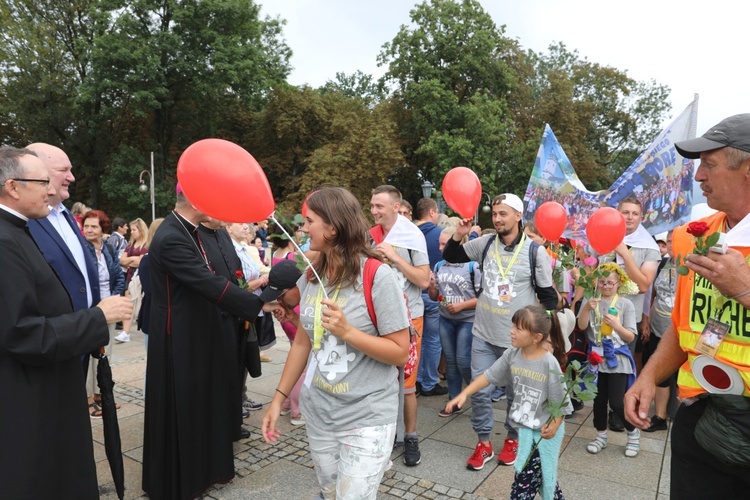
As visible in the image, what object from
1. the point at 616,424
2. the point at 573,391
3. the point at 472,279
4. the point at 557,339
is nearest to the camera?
the point at 573,391

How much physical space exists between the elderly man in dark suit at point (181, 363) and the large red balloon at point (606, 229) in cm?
295

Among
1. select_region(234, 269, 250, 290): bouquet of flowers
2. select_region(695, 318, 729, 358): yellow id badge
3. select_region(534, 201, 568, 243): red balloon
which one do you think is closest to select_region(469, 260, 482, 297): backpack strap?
select_region(534, 201, 568, 243): red balloon

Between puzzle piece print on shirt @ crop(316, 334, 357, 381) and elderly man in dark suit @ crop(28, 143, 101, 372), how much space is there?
1.55 meters

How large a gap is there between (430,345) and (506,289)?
188 centimetres

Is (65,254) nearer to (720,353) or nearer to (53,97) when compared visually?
(720,353)

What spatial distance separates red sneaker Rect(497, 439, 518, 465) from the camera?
3.93 metres

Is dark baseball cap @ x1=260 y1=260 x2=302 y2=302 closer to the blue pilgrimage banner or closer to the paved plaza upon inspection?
the paved plaza

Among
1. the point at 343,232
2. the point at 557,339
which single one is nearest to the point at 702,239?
the point at 343,232

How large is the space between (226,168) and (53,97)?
88.1 ft

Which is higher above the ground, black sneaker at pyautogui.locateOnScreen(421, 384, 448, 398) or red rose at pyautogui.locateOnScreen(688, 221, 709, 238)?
red rose at pyautogui.locateOnScreen(688, 221, 709, 238)

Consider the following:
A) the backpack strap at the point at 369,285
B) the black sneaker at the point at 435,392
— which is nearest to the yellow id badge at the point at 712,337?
the backpack strap at the point at 369,285

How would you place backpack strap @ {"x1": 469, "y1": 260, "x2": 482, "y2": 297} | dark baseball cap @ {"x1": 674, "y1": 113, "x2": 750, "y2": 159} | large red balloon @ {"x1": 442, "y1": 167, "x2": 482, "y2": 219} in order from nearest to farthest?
1. dark baseball cap @ {"x1": 674, "y1": 113, "x2": 750, "y2": 159}
2. large red balloon @ {"x1": 442, "y1": 167, "x2": 482, "y2": 219}
3. backpack strap @ {"x1": 469, "y1": 260, "x2": 482, "y2": 297}

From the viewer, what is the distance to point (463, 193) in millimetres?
4559

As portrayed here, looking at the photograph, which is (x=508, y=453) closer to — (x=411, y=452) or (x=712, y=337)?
(x=411, y=452)
